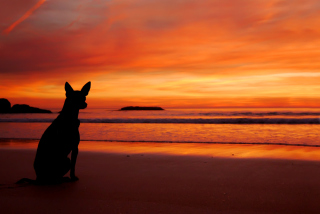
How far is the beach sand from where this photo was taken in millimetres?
3371

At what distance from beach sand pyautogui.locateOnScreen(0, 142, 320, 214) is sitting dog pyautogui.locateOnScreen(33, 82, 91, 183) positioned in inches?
11.6

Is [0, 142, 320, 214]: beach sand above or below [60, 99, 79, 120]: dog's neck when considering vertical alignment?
below

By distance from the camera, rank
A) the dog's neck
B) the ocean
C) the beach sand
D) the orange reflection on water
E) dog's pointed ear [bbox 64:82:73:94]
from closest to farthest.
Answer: the beach sand, dog's pointed ear [bbox 64:82:73:94], the dog's neck, the orange reflection on water, the ocean

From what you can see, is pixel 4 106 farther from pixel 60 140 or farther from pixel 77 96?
pixel 77 96

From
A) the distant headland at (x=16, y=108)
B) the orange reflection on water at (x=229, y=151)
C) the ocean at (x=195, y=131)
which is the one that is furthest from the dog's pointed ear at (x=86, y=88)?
the distant headland at (x=16, y=108)

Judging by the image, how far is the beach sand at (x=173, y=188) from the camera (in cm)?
337

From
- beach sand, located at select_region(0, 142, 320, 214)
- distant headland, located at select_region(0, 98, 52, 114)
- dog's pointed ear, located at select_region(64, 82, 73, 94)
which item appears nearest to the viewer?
beach sand, located at select_region(0, 142, 320, 214)

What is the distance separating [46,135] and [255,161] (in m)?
4.88

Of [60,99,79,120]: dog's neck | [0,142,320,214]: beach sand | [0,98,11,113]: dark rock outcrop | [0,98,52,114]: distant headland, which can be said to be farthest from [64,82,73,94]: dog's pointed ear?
[0,98,11,113]: dark rock outcrop

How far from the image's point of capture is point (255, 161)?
21.9 feet

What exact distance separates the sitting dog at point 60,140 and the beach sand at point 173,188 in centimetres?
30

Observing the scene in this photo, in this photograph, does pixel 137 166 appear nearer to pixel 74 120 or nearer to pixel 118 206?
pixel 74 120

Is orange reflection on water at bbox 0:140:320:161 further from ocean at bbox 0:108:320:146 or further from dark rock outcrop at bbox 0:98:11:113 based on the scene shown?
dark rock outcrop at bbox 0:98:11:113

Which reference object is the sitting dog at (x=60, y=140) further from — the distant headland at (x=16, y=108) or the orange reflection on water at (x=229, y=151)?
the distant headland at (x=16, y=108)
